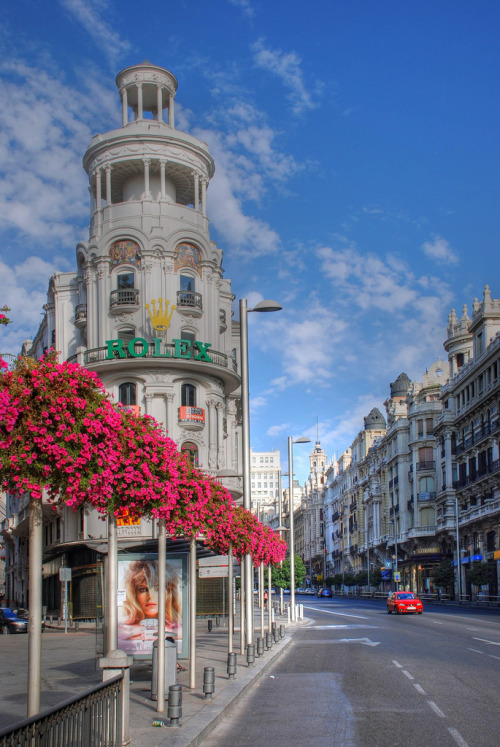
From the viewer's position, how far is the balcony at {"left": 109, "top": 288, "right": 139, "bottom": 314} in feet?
158

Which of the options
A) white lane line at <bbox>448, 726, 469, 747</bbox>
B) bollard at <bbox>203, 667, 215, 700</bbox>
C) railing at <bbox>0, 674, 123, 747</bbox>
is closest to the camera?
railing at <bbox>0, 674, 123, 747</bbox>

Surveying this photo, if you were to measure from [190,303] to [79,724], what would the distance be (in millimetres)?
41725

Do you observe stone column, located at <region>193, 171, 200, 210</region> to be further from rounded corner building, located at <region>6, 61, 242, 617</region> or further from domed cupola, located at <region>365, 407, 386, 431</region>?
domed cupola, located at <region>365, 407, 386, 431</region>

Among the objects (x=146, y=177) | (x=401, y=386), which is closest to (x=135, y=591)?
(x=146, y=177)

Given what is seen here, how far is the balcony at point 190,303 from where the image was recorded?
159 ft

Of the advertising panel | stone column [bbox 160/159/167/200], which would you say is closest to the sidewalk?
the advertising panel

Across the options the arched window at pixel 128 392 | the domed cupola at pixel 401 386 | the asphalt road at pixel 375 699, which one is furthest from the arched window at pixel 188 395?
the domed cupola at pixel 401 386

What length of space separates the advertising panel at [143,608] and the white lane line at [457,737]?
7.47 m

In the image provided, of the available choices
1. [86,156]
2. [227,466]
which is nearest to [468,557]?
[227,466]

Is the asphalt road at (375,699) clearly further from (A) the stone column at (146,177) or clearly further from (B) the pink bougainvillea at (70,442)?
(A) the stone column at (146,177)

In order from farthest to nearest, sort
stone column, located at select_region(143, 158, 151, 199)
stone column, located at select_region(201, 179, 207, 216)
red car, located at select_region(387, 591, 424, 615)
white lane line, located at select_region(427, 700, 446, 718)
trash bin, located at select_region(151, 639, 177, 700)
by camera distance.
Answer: red car, located at select_region(387, 591, 424, 615) → stone column, located at select_region(201, 179, 207, 216) → stone column, located at select_region(143, 158, 151, 199) → trash bin, located at select_region(151, 639, 177, 700) → white lane line, located at select_region(427, 700, 446, 718)

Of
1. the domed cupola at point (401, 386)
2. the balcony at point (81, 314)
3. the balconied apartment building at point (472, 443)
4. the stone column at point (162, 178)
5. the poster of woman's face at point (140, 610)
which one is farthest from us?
the domed cupola at point (401, 386)

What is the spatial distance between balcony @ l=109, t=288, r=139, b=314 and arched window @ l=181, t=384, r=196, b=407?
206 inches

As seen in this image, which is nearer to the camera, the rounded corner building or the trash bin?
the trash bin
